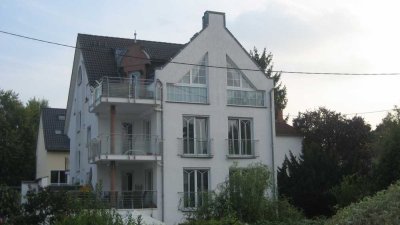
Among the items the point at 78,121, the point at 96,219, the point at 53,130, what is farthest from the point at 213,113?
the point at 53,130

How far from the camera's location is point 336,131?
37500 millimetres

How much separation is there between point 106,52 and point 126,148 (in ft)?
23.8

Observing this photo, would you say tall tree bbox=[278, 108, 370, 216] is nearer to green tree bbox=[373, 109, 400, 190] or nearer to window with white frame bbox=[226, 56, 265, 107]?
window with white frame bbox=[226, 56, 265, 107]

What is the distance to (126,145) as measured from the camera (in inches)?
1205

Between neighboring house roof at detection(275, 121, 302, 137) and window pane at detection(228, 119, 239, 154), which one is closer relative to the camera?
window pane at detection(228, 119, 239, 154)

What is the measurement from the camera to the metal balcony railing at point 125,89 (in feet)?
96.4

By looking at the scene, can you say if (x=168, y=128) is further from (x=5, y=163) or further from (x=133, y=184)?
(x=5, y=163)

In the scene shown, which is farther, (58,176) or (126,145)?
(58,176)

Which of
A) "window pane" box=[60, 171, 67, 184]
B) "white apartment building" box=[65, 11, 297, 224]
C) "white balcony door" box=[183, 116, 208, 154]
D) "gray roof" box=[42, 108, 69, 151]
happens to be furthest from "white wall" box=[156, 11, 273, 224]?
"window pane" box=[60, 171, 67, 184]

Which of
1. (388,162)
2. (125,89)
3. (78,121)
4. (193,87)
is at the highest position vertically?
(193,87)

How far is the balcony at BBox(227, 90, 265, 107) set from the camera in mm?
32375

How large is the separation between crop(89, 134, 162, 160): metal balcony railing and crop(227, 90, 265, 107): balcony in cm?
480

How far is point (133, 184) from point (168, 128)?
160 inches

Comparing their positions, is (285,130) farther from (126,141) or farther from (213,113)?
(126,141)
